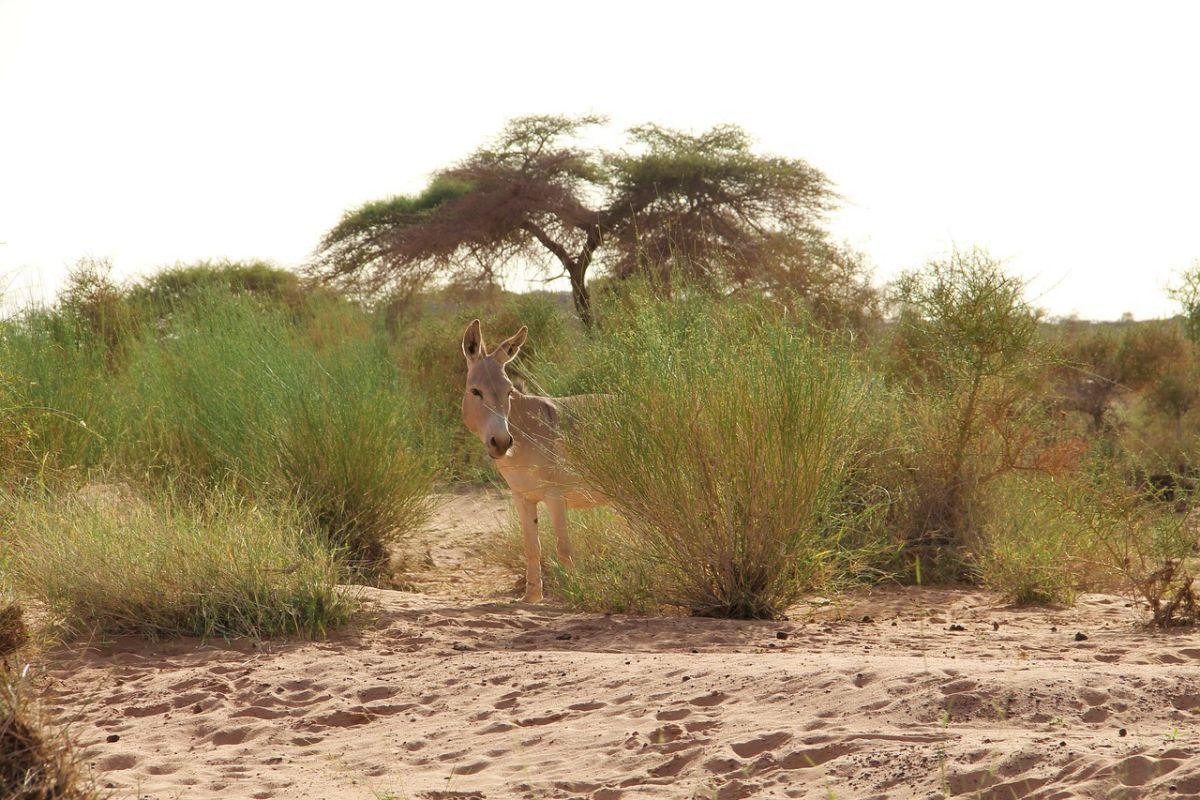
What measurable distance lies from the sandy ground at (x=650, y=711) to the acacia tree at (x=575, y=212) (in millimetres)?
12413

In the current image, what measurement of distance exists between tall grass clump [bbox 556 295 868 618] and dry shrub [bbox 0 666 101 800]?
3.84 m

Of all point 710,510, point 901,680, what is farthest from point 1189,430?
point 901,680

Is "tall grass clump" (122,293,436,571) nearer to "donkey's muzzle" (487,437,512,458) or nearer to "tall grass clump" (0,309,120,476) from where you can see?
"tall grass clump" (0,309,120,476)

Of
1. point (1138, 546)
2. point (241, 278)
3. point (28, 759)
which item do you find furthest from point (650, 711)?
point (241, 278)

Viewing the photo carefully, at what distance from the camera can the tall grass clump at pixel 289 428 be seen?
8.64 m

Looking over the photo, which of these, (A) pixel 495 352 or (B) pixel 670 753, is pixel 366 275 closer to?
(A) pixel 495 352

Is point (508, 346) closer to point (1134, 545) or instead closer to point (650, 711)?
point (650, 711)

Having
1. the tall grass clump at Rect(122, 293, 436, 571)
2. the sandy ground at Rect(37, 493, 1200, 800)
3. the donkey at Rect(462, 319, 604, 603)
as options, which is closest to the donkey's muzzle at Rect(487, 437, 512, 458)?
the donkey at Rect(462, 319, 604, 603)

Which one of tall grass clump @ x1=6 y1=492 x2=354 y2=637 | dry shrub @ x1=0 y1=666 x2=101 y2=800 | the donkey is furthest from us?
the donkey

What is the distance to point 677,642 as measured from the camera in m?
5.77

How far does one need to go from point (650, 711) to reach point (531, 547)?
Answer: 325cm

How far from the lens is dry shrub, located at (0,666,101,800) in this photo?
282cm

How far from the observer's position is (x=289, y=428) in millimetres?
8711

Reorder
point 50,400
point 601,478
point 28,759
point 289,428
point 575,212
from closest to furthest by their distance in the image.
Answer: point 28,759, point 601,478, point 289,428, point 50,400, point 575,212
